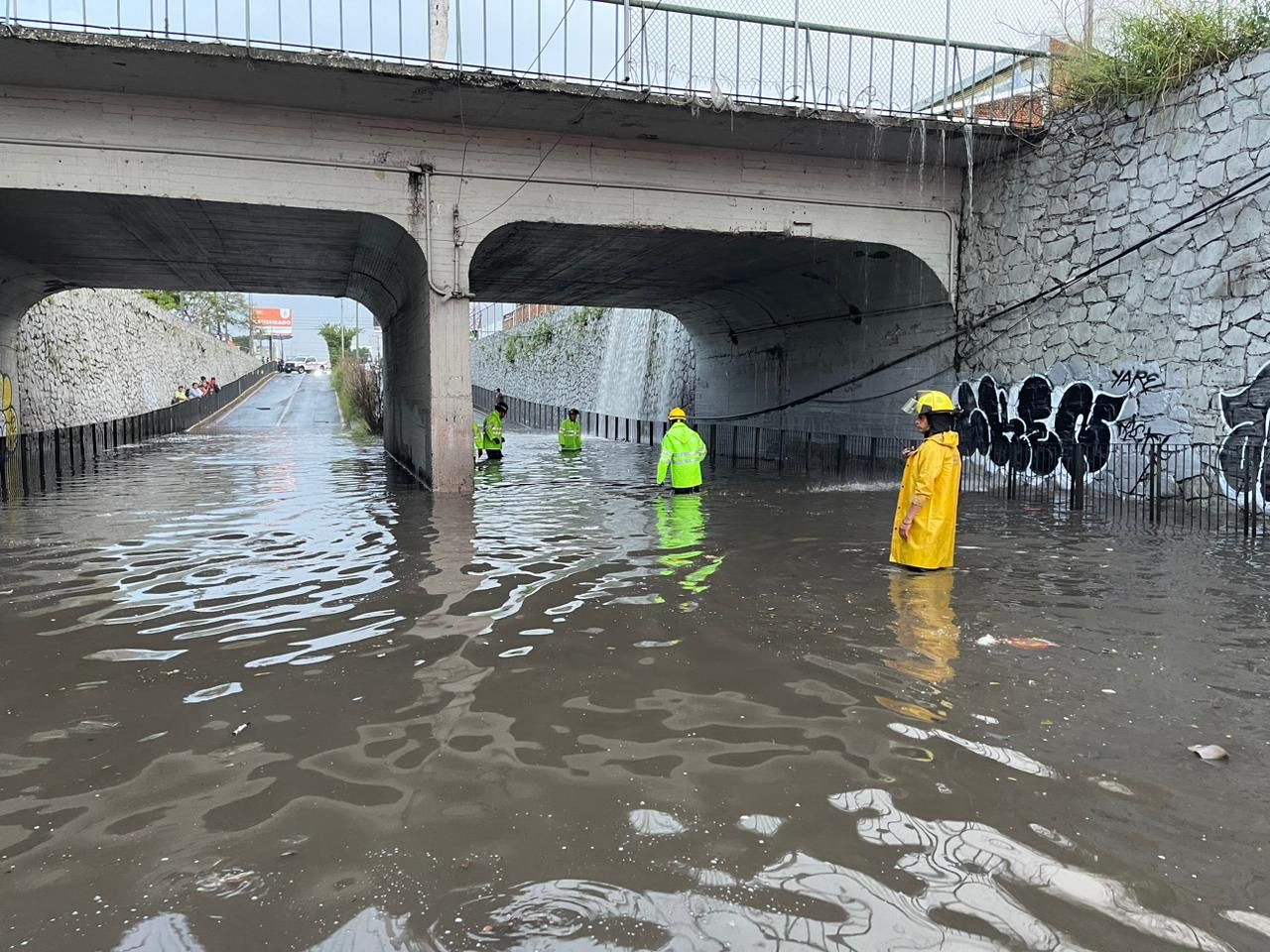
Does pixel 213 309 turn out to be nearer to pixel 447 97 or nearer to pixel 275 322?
pixel 275 322

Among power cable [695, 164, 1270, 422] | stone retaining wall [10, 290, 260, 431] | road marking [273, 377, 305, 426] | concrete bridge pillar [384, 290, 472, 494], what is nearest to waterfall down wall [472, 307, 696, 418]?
power cable [695, 164, 1270, 422]

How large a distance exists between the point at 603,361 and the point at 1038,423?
2675 centimetres

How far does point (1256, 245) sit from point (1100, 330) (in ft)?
8.56

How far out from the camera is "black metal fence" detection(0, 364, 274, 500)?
49.6ft

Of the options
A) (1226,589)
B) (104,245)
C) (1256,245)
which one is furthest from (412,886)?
(104,245)

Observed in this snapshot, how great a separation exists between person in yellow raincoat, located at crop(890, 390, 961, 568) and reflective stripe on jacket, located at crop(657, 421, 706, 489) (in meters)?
5.83

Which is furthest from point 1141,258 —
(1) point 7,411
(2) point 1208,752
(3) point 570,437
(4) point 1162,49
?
(1) point 7,411

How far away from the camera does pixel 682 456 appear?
13984 mm

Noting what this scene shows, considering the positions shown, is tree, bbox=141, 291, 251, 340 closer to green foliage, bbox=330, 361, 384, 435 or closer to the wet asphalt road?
the wet asphalt road

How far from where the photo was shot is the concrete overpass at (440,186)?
40.6 feet

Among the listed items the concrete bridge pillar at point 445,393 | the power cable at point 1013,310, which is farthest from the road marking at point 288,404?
the concrete bridge pillar at point 445,393

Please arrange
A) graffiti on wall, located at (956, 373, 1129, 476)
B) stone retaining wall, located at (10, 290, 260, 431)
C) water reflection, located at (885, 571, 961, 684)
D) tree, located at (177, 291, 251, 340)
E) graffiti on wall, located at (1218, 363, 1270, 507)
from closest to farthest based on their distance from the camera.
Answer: water reflection, located at (885, 571, 961, 684) → graffiti on wall, located at (1218, 363, 1270, 507) → graffiti on wall, located at (956, 373, 1129, 476) → stone retaining wall, located at (10, 290, 260, 431) → tree, located at (177, 291, 251, 340)

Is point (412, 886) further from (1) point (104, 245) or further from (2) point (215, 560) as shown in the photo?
(1) point (104, 245)

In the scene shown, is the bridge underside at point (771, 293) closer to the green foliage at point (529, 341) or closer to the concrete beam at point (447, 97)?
the concrete beam at point (447, 97)
